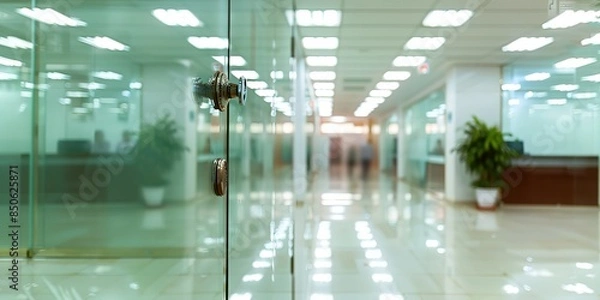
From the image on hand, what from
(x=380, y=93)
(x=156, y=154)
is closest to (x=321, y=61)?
(x=156, y=154)

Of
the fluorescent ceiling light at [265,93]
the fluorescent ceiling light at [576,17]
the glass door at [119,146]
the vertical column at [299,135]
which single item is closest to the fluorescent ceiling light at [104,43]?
the glass door at [119,146]

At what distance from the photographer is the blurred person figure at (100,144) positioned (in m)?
5.70

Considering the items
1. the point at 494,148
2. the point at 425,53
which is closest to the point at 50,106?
the point at 425,53

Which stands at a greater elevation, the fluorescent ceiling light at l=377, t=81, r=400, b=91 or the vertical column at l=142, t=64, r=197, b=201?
the fluorescent ceiling light at l=377, t=81, r=400, b=91

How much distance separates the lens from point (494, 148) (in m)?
7.71

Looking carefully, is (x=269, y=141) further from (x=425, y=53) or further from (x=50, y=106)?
(x=425, y=53)

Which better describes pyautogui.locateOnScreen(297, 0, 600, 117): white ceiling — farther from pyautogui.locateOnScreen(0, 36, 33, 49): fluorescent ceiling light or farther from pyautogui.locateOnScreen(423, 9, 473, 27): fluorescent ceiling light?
pyautogui.locateOnScreen(0, 36, 33, 49): fluorescent ceiling light

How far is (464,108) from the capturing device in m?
8.63

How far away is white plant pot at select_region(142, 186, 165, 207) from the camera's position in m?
6.89

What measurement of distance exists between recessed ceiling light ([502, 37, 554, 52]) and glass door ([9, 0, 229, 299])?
3.91 m

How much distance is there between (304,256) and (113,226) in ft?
8.94

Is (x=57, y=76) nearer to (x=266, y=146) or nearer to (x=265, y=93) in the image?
(x=266, y=146)

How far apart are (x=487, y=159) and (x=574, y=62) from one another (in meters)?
5.08

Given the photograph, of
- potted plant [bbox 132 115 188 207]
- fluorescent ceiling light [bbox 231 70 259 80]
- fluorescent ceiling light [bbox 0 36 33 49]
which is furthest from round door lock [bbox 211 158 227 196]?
potted plant [bbox 132 115 188 207]
